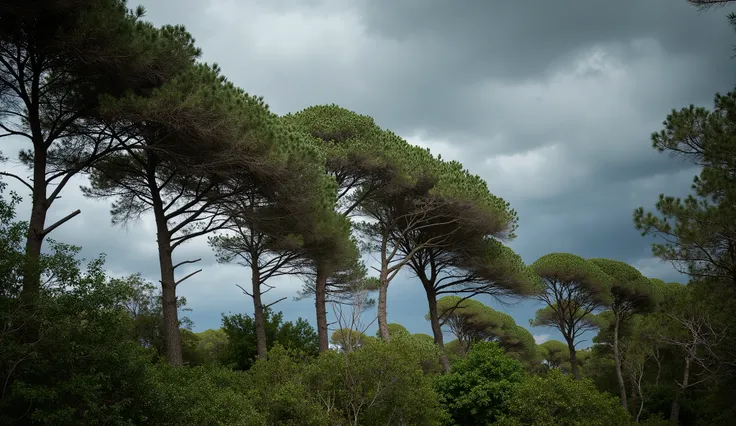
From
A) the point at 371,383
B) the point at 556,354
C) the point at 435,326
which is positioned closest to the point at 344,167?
the point at 435,326

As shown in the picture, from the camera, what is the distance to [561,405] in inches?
584

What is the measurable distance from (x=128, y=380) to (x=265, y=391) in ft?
13.9

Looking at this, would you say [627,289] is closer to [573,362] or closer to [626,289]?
[626,289]

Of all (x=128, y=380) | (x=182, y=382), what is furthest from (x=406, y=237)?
(x=128, y=380)

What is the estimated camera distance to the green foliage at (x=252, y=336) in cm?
2220

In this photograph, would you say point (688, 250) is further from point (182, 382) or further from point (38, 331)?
point (38, 331)

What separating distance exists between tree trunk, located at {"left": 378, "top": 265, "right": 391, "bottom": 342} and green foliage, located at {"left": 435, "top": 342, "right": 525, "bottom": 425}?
2.90 meters

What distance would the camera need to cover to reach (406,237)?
24.0 meters

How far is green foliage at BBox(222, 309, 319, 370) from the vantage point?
2220 centimetres

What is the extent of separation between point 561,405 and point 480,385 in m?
2.68

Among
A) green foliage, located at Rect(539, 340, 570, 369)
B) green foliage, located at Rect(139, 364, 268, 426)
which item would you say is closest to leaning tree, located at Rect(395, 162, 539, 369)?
green foliage, located at Rect(139, 364, 268, 426)

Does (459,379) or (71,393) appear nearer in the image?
(71,393)

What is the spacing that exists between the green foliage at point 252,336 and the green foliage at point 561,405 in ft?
29.0

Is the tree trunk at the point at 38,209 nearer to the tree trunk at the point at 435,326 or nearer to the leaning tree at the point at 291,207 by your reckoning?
the leaning tree at the point at 291,207
